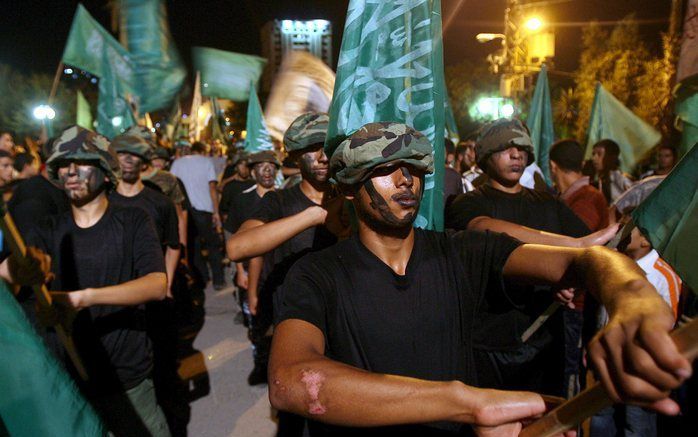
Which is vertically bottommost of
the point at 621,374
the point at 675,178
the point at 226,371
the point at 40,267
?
the point at 226,371

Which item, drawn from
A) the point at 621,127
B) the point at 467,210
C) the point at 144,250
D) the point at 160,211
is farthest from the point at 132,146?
the point at 621,127

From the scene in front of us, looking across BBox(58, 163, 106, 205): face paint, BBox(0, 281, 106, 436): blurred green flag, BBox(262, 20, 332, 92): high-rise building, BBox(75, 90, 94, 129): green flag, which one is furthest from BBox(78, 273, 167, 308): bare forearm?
BBox(262, 20, 332, 92): high-rise building

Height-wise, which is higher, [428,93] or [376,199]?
[428,93]

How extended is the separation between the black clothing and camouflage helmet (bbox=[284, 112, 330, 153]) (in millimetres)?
3019

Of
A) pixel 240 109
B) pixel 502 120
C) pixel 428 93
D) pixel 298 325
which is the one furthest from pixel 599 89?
pixel 240 109

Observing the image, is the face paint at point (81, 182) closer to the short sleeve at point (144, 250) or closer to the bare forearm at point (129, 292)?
the short sleeve at point (144, 250)

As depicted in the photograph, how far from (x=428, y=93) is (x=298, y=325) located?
56.6 inches

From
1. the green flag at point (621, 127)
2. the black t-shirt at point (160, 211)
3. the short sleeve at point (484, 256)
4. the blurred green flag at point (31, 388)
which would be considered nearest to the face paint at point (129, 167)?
the black t-shirt at point (160, 211)

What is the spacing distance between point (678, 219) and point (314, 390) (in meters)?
1.30

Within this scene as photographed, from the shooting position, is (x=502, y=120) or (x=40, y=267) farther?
(x=502, y=120)

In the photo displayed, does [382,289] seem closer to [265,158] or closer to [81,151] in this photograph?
[81,151]

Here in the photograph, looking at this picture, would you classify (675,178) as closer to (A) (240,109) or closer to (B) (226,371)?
(B) (226,371)

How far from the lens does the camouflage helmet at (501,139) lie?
3.71 metres

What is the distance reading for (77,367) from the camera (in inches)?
117
